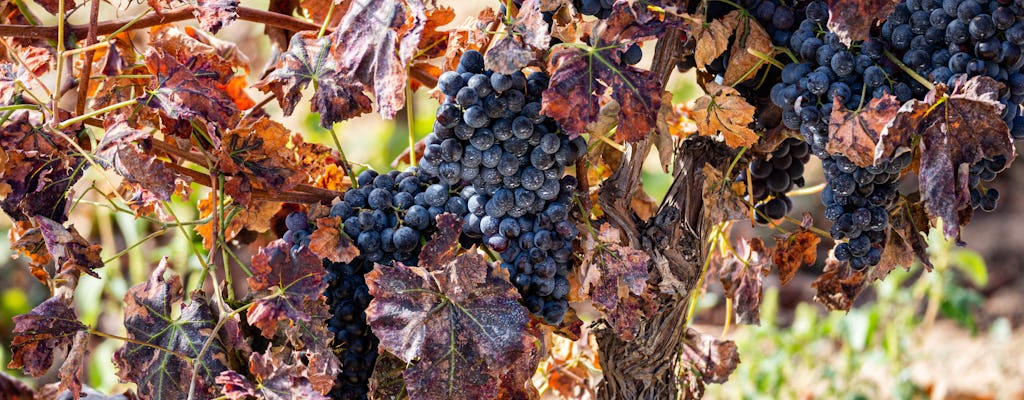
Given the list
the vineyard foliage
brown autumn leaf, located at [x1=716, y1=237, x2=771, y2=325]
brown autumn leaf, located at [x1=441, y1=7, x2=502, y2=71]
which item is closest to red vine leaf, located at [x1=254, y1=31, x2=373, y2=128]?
the vineyard foliage

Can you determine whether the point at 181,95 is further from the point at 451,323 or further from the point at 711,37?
the point at 711,37

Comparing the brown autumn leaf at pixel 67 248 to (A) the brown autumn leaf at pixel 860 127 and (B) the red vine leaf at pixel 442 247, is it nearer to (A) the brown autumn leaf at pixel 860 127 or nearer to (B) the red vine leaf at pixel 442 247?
(B) the red vine leaf at pixel 442 247

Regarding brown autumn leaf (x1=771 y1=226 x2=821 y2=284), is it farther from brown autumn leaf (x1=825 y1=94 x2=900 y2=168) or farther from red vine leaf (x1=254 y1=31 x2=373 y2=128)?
red vine leaf (x1=254 y1=31 x2=373 y2=128)

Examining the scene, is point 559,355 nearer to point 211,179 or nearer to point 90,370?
point 211,179

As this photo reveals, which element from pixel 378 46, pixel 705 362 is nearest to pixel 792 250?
pixel 705 362

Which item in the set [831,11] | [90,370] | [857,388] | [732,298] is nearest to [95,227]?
[90,370]

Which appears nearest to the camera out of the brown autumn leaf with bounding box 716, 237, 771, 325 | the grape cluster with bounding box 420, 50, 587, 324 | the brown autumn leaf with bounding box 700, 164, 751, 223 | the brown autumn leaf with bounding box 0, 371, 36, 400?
the brown autumn leaf with bounding box 0, 371, 36, 400
